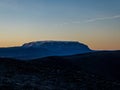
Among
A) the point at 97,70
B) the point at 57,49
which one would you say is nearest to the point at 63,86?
the point at 97,70

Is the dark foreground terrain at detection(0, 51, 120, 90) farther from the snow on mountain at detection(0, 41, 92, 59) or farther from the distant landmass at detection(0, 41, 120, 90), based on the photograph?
the snow on mountain at detection(0, 41, 92, 59)

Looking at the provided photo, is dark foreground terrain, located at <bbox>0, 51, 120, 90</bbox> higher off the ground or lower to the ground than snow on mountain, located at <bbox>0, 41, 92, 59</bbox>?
lower

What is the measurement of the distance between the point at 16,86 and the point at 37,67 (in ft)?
14.4

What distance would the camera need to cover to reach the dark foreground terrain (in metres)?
13.5

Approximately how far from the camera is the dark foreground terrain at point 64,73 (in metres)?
13.5

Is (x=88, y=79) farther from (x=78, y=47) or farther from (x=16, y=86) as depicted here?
(x=78, y=47)

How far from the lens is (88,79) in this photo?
50.2 feet

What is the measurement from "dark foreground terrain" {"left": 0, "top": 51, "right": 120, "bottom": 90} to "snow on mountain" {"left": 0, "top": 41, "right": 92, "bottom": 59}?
6483mm

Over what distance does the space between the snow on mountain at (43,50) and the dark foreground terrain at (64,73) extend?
21.3ft

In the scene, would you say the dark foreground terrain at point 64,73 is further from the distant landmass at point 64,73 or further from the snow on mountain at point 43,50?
the snow on mountain at point 43,50

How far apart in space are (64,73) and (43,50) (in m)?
12.2

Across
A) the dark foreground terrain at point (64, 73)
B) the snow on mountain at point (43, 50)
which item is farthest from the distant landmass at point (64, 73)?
the snow on mountain at point (43, 50)

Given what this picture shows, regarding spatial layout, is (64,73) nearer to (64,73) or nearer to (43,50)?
(64,73)

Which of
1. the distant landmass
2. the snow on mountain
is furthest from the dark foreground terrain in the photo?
the snow on mountain
